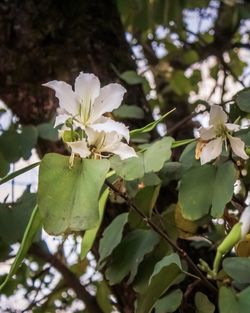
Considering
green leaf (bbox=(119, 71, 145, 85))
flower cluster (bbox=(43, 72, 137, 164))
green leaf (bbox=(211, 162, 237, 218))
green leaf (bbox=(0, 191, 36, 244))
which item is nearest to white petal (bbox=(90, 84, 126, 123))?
flower cluster (bbox=(43, 72, 137, 164))

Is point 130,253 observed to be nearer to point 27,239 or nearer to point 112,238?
point 112,238

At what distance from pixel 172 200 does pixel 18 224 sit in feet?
0.69

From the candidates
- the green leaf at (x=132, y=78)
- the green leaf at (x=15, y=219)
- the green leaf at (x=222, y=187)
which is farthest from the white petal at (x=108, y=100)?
the green leaf at (x=132, y=78)

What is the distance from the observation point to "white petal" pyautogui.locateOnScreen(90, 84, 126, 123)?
1.65 ft

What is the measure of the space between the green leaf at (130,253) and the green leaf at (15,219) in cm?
12

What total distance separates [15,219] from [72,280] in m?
0.24

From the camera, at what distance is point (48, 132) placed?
81 cm

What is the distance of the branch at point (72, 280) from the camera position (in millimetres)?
889

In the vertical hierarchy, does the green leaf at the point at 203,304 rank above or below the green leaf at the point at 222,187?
below

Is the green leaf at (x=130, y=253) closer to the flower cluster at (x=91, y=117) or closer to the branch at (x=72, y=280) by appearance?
the flower cluster at (x=91, y=117)

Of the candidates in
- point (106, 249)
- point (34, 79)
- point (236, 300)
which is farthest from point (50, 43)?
point (236, 300)

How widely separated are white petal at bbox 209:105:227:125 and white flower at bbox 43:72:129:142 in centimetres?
7

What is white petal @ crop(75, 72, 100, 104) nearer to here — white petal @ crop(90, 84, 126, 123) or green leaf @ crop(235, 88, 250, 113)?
white petal @ crop(90, 84, 126, 123)

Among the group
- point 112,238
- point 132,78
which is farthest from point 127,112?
point 112,238
